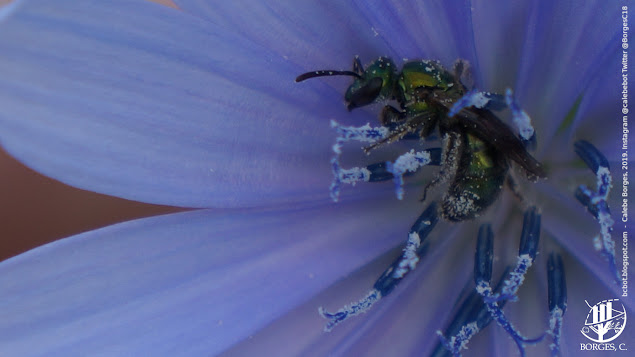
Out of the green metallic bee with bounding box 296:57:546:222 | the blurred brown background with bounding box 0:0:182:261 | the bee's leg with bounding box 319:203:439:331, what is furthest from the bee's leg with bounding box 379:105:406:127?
the blurred brown background with bounding box 0:0:182:261

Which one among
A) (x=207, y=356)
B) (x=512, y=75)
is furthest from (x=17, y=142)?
(x=512, y=75)

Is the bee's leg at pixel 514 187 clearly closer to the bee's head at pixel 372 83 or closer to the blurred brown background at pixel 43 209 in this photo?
the bee's head at pixel 372 83

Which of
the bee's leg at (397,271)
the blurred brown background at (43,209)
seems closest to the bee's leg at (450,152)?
the bee's leg at (397,271)

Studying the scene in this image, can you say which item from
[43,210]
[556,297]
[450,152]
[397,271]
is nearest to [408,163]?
[450,152]

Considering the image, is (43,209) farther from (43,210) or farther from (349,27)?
(349,27)

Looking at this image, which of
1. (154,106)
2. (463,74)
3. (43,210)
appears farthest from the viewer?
(43,210)

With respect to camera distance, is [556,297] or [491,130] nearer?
[491,130]

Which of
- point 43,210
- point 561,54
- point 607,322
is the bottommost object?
point 607,322

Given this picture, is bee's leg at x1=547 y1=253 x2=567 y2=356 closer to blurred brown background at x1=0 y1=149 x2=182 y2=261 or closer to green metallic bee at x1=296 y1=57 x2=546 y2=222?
green metallic bee at x1=296 y1=57 x2=546 y2=222
